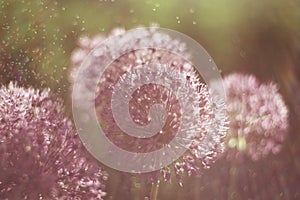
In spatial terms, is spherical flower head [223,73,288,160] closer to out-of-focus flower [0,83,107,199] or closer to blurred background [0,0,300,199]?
blurred background [0,0,300,199]

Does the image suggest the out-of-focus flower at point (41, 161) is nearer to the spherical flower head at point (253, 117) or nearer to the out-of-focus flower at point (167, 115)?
the out-of-focus flower at point (167, 115)

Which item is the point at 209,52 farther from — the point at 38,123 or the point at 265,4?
the point at 38,123

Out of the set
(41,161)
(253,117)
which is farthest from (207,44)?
(41,161)

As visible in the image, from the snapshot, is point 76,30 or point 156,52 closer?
point 156,52

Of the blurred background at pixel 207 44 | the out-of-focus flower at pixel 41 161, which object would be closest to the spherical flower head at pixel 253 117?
the blurred background at pixel 207 44

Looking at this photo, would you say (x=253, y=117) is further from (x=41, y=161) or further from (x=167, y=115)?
(x=41, y=161)

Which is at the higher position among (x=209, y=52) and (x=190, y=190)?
(x=209, y=52)

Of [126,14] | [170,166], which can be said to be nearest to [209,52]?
[126,14]
